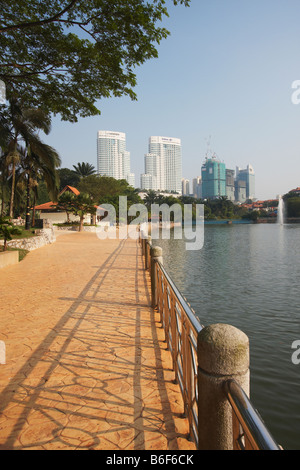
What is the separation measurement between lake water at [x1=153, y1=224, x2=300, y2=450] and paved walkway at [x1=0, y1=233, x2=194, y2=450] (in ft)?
6.26

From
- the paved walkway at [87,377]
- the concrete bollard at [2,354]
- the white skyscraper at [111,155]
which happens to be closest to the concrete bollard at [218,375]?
the paved walkway at [87,377]

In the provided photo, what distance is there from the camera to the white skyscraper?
190 meters

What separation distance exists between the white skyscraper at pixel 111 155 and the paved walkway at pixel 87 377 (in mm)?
185412

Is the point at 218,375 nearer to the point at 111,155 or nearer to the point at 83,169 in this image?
the point at 83,169

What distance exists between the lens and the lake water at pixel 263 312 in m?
4.48

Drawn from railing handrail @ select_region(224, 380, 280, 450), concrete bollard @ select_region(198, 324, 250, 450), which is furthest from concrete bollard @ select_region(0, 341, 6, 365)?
railing handrail @ select_region(224, 380, 280, 450)

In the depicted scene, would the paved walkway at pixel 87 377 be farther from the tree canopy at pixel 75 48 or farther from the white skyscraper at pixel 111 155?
the white skyscraper at pixel 111 155

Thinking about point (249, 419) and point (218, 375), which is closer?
point (249, 419)

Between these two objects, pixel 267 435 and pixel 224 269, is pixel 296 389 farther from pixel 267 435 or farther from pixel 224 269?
pixel 224 269

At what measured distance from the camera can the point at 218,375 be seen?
1.56 m

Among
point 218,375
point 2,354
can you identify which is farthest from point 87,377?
point 218,375

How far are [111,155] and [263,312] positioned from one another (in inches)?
7575
